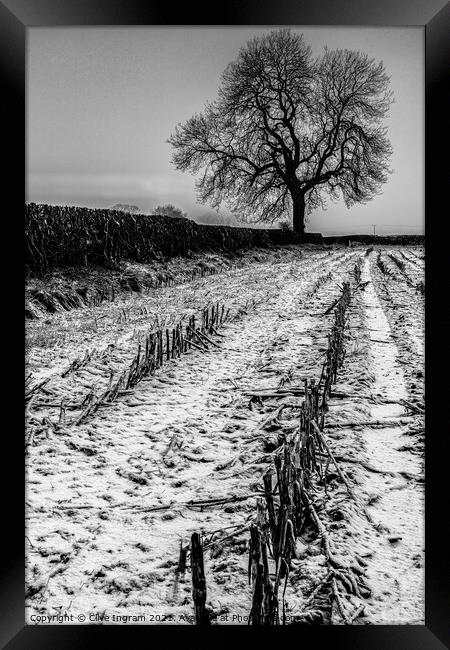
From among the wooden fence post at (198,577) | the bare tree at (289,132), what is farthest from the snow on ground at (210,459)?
the bare tree at (289,132)

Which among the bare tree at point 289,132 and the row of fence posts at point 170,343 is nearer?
the bare tree at point 289,132

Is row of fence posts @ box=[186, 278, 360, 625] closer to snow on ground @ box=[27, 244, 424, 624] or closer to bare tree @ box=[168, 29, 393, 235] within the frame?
snow on ground @ box=[27, 244, 424, 624]

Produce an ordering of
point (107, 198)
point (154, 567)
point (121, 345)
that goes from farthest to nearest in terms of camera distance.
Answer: point (121, 345), point (107, 198), point (154, 567)

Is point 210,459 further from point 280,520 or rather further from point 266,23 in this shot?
point 266,23

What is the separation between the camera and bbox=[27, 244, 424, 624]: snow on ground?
6.35ft

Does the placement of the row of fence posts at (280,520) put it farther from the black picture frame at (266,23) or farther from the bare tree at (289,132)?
the bare tree at (289,132)

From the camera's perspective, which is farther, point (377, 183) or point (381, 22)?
point (377, 183)

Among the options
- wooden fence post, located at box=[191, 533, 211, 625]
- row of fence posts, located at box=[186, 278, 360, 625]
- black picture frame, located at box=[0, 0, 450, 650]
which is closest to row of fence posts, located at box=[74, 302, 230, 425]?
black picture frame, located at box=[0, 0, 450, 650]

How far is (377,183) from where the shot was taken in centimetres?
255

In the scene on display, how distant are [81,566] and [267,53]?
249 centimetres

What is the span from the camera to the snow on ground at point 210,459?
1937mm

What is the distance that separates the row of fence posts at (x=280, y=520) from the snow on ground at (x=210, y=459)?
2.2 inches

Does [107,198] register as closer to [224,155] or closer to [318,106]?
[224,155]
